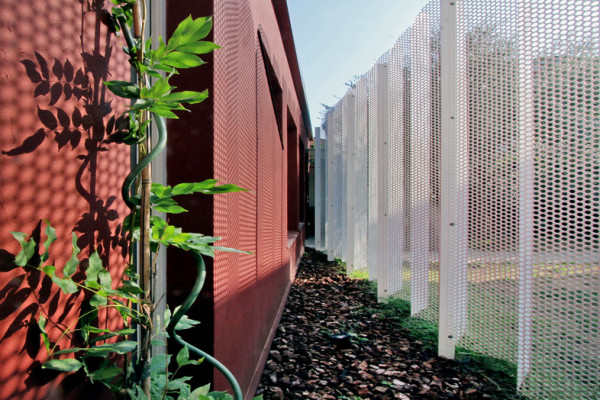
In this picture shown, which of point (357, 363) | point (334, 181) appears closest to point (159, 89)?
point (357, 363)

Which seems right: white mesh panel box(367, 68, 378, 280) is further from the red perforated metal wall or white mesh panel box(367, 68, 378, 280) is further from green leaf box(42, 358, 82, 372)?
green leaf box(42, 358, 82, 372)

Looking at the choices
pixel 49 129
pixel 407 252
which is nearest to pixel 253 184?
pixel 49 129

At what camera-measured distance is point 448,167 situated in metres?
2.88

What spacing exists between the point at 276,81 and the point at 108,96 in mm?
3550

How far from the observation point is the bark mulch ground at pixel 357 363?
2.55m

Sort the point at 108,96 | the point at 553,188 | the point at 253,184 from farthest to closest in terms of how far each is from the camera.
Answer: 1. the point at 253,184
2. the point at 553,188
3. the point at 108,96

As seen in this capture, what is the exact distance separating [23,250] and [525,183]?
236 centimetres

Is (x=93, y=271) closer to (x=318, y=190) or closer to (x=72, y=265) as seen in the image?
(x=72, y=265)

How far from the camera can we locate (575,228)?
202 centimetres

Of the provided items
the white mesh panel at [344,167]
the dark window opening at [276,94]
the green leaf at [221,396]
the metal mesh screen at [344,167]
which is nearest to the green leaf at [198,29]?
the green leaf at [221,396]

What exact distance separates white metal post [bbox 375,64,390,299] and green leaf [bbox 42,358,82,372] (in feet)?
12.7

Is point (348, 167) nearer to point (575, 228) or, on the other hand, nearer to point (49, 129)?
point (575, 228)

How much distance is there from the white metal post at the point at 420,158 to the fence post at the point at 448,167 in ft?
1.28

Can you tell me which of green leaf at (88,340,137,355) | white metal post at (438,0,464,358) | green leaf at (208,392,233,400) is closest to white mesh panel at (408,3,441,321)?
white metal post at (438,0,464,358)
